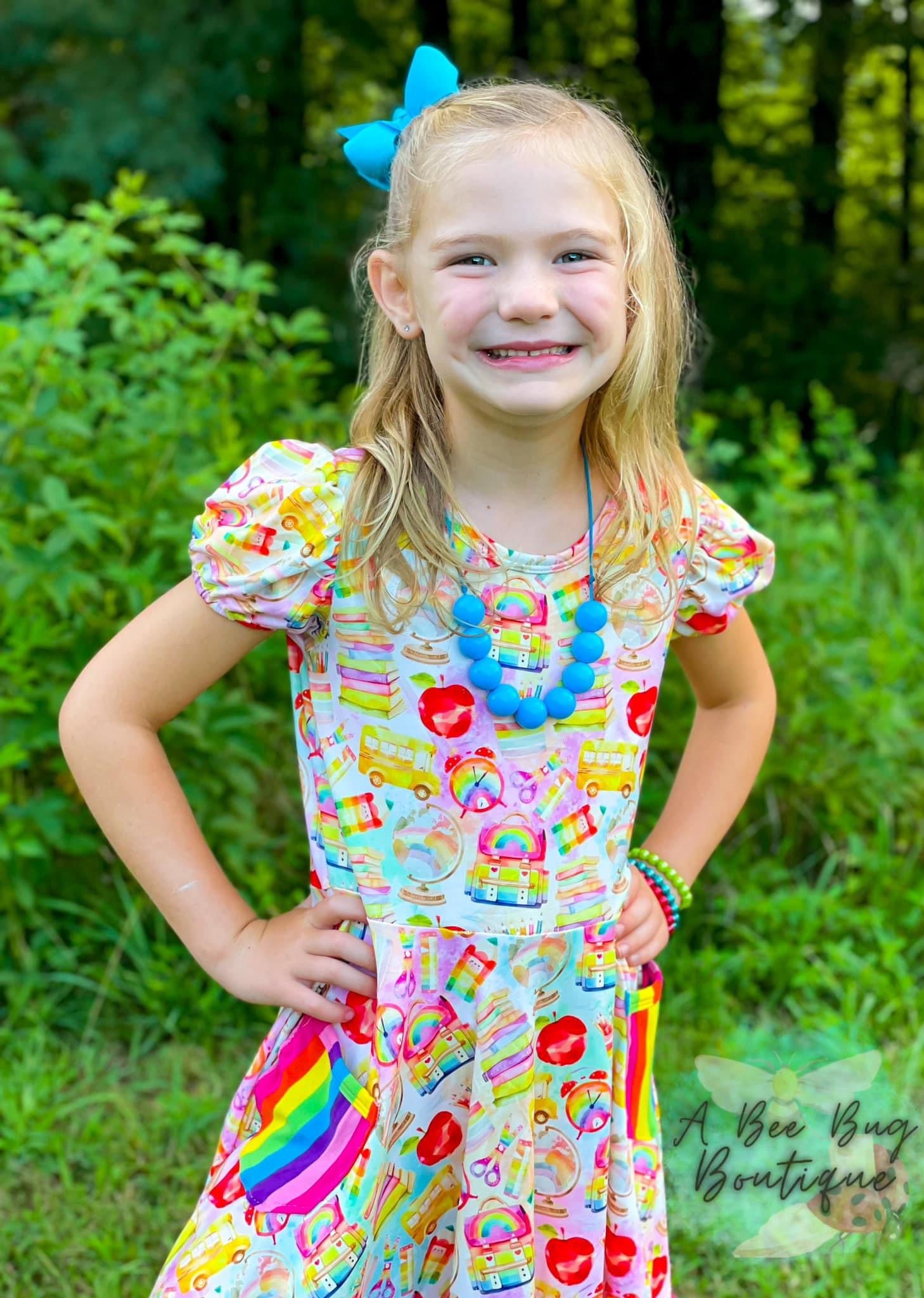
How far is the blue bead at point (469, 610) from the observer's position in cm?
134

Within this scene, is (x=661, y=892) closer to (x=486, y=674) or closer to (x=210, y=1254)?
(x=486, y=674)

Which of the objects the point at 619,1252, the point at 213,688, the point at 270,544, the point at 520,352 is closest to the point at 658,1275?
the point at 619,1252

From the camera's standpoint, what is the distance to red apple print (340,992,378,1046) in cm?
140

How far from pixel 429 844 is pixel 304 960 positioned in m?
0.19

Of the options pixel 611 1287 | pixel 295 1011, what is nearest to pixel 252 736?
pixel 295 1011

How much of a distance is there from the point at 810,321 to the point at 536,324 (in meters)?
4.75

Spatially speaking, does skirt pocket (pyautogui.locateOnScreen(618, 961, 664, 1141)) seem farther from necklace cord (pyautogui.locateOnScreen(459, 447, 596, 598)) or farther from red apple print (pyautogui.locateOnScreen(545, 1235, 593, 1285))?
necklace cord (pyautogui.locateOnScreen(459, 447, 596, 598))

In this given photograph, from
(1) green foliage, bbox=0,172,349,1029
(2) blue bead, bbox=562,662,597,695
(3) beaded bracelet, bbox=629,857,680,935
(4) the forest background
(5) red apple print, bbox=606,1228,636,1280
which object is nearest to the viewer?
(2) blue bead, bbox=562,662,597,695

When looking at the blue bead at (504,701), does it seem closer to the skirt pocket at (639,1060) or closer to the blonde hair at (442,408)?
the blonde hair at (442,408)

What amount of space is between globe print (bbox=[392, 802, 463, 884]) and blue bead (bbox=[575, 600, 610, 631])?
243 mm

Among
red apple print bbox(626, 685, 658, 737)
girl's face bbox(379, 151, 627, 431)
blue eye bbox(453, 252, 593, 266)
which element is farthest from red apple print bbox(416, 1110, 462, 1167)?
blue eye bbox(453, 252, 593, 266)

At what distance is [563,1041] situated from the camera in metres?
1.43

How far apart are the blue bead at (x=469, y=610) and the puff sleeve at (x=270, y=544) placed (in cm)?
13

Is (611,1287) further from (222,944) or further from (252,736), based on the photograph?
(252,736)
